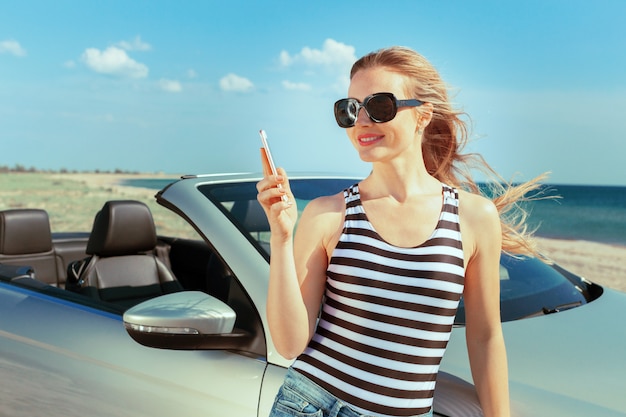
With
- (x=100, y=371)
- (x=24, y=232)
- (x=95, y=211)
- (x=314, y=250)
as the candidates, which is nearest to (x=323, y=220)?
(x=314, y=250)

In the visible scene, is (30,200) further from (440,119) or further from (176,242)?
(440,119)

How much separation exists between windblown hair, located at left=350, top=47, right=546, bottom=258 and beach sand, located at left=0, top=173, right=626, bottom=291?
1629 centimetres

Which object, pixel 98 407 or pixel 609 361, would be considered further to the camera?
pixel 98 407

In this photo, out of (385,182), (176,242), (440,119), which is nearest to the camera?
(385,182)

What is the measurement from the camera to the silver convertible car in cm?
174

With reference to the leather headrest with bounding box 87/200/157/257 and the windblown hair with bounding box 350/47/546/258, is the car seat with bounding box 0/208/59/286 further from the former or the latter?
the windblown hair with bounding box 350/47/546/258

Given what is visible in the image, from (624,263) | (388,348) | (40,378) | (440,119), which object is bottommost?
(624,263)

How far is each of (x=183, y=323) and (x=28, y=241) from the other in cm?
219

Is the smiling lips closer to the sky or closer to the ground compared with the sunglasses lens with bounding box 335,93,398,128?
closer to the ground

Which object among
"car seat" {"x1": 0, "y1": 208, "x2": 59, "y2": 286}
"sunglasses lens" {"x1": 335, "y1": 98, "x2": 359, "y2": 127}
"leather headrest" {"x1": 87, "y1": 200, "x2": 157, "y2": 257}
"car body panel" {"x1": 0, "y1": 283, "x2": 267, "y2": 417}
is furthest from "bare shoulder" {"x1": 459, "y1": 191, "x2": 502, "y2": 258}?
"car seat" {"x1": 0, "y1": 208, "x2": 59, "y2": 286}

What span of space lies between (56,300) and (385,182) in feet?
5.22

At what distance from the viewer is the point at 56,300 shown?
8.50 ft

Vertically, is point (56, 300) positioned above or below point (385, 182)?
below

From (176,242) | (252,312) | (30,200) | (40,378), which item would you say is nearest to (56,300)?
(40,378)
